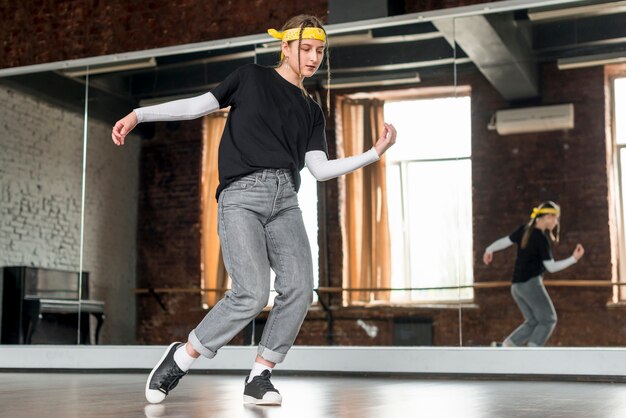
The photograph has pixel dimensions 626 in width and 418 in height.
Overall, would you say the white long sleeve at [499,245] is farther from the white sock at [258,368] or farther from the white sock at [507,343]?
the white sock at [258,368]

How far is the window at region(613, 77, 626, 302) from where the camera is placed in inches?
219

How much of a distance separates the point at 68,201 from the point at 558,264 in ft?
12.2

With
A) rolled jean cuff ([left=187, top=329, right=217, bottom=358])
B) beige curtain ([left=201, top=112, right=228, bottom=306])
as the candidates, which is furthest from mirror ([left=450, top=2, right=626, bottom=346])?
rolled jean cuff ([left=187, top=329, right=217, bottom=358])

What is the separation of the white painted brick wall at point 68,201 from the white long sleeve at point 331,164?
12.0 feet

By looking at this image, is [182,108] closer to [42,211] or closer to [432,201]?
[432,201]

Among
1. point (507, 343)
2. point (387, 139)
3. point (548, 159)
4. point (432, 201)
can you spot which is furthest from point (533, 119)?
point (387, 139)

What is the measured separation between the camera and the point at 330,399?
3764 millimetres

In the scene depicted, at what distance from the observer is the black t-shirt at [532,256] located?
19.0 feet

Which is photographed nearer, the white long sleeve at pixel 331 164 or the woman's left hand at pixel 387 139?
the woman's left hand at pixel 387 139

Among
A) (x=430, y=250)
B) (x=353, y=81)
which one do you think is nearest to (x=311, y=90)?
(x=353, y=81)

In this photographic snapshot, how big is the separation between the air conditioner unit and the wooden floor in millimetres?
1638

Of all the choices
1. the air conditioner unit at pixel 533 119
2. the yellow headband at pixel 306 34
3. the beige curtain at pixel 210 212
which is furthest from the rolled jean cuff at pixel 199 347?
the beige curtain at pixel 210 212

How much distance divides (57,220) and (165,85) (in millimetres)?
1353

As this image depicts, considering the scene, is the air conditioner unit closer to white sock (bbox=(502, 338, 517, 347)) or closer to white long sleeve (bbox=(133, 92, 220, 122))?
white sock (bbox=(502, 338, 517, 347))
